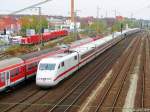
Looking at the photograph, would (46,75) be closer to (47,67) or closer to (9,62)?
(47,67)

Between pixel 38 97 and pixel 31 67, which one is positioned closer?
pixel 38 97

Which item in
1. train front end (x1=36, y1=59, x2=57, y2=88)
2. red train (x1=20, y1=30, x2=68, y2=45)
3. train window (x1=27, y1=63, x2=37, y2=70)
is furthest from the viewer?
red train (x1=20, y1=30, x2=68, y2=45)

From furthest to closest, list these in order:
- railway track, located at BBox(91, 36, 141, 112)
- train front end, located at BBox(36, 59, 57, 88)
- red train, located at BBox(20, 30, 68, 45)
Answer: red train, located at BBox(20, 30, 68, 45), train front end, located at BBox(36, 59, 57, 88), railway track, located at BBox(91, 36, 141, 112)

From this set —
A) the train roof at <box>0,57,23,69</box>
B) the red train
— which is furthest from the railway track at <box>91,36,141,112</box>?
the red train

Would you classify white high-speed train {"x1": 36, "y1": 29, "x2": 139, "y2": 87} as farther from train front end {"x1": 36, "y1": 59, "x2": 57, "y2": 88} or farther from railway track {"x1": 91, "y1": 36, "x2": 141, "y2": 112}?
railway track {"x1": 91, "y1": 36, "x2": 141, "y2": 112}

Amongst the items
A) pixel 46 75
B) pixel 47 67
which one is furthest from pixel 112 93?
pixel 47 67

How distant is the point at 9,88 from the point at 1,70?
2.29m

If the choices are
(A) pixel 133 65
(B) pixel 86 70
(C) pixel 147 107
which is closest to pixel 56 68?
(C) pixel 147 107

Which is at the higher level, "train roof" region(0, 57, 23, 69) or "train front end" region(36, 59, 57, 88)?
"train roof" region(0, 57, 23, 69)

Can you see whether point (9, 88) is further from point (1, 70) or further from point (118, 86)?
point (118, 86)

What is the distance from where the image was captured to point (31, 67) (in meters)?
33.9

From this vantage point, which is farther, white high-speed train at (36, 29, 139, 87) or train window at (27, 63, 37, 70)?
train window at (27, 63, 37, 70)

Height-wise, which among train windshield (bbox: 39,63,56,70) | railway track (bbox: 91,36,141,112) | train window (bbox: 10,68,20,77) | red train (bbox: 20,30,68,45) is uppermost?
train windshield (bbox: 39,63,56,70)

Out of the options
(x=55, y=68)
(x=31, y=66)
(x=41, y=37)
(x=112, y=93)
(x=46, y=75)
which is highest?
(x=41, y=37)
